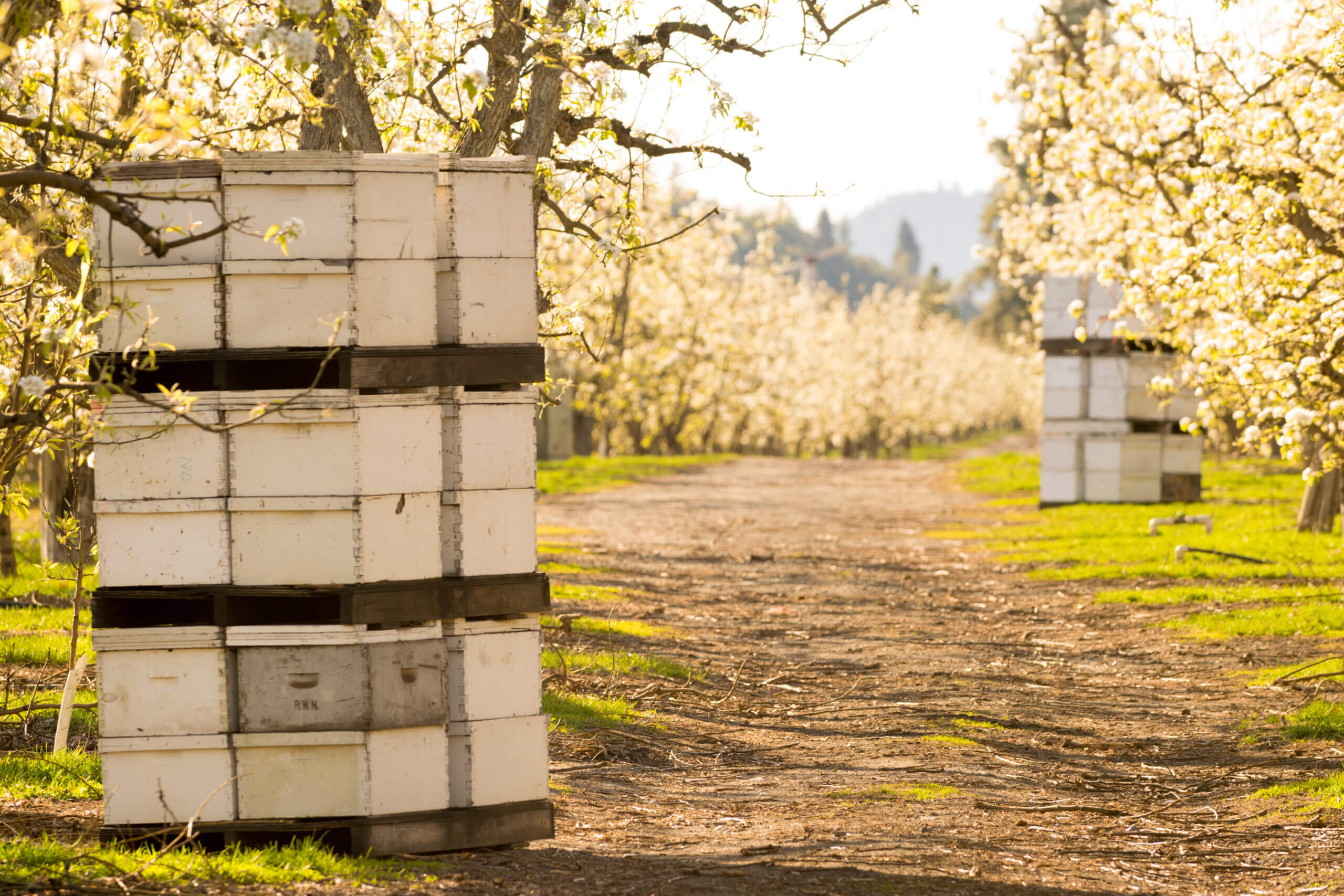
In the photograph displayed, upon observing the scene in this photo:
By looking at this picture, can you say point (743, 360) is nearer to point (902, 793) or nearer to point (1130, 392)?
point (1130, 392)

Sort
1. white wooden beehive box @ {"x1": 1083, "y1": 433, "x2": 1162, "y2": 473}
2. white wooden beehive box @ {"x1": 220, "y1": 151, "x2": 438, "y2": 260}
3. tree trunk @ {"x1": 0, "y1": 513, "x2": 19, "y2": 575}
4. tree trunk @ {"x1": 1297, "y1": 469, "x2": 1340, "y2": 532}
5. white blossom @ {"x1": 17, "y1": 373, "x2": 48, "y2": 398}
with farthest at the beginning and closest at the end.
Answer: white wooden beehive box @ {"x1": 1083, "y1": 433, "x2": 1162, "y2": 473}, tree trunk @ {"x1": 1297, "y1": 469, "x2": 1340, "y2": 532}, tree trunk @ {"x1": 0, "y1": 513, "x2": 19, "y2": 575}, white wooden beehive box @ {"x1": 220, "y1": 151, "x2": 438, "y2": 260}, white blossom @ {"x1": 17, "y1": 373, "x2": 48, "y2": 398}

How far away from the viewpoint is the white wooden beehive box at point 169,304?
627 cm

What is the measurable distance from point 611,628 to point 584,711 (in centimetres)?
352

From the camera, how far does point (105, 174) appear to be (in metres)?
6.07

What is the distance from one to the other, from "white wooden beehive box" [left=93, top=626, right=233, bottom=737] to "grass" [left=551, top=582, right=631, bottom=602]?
350 inches

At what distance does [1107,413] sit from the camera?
25.8m

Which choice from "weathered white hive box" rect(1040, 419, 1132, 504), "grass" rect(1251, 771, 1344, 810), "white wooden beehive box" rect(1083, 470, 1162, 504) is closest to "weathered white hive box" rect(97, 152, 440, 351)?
"grass" rect(1251, 771, 1344, 810)

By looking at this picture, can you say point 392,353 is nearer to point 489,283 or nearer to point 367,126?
point 489,283

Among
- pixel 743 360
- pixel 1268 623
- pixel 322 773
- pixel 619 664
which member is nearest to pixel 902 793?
pixel 322 773

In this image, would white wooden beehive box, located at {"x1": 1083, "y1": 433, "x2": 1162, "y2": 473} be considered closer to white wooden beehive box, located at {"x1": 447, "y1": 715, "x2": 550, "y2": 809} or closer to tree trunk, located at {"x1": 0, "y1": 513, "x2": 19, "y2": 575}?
tree trunk, located at {"x1": 0, "y1": 513, "x2": 19, "y2": 575}

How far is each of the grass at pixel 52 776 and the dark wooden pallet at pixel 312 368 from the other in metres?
2.47

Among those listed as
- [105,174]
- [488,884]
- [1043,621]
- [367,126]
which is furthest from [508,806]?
[1043,621]

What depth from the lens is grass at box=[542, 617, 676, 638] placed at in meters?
13.2

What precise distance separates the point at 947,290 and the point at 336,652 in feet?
441
